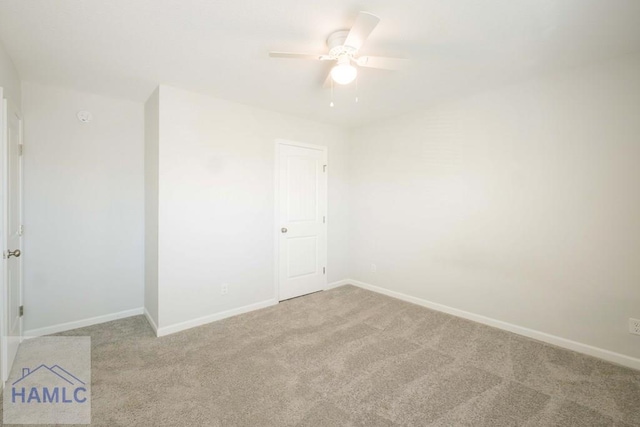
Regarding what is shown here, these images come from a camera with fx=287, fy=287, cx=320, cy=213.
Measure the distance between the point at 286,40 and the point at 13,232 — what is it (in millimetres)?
2708

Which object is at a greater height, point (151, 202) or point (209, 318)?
point (151, 202)

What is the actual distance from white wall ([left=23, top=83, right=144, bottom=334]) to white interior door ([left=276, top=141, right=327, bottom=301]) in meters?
1.67

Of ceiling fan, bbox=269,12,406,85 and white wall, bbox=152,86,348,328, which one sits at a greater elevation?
ceiling fan, bbox=269,12,406,85

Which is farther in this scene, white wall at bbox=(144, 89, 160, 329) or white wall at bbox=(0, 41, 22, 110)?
white wall at bbox=(144, 89, 160, 329)

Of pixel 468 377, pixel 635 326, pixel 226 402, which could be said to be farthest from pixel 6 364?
pixel 635 326

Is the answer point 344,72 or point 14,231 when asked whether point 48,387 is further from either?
point 344,72

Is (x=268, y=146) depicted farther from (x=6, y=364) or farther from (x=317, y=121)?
(x=6, y=364)

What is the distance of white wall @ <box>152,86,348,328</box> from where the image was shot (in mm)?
2904

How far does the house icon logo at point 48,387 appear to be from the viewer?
1899 millimetres

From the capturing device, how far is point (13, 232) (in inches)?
93.6

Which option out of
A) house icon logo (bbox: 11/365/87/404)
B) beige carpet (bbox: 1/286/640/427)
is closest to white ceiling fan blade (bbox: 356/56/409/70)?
Result: beige carpet (bbox: 1/286/640/427)

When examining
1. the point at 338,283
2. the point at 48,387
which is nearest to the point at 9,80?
the point at 48,387

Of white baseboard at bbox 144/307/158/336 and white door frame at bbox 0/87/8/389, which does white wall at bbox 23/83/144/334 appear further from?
white door frame at bbox 0/87/8/389

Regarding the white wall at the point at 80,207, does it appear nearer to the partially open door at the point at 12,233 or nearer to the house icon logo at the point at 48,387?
the partially open door at the point at 12,233
